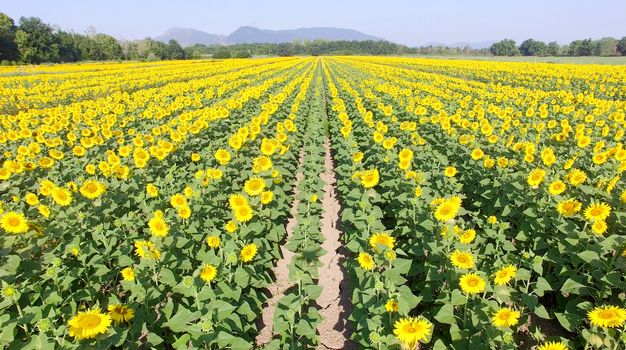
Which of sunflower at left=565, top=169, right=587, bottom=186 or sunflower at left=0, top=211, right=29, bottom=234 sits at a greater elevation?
sunflower at left=565, top=169, right=587, bottom=186

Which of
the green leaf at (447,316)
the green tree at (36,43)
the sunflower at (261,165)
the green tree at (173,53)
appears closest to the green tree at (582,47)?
the green tree at (173,53)

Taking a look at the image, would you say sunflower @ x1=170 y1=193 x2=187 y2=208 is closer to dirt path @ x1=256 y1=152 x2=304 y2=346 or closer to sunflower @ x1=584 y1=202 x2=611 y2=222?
dirt path @ x1=256 y1=152 x2=304 y2=346

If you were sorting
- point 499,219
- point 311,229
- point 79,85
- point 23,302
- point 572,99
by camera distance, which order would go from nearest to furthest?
point 23,302 < point 311,229 < point 499,219 < point 572,99 < point 79,85

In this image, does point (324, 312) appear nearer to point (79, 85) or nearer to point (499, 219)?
point (499, 219)

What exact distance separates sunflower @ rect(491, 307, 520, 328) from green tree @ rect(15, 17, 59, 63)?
83.4 metres

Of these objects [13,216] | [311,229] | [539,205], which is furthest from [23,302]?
[539,205]

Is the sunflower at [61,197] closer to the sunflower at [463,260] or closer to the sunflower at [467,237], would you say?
the sunflower at [463,260]

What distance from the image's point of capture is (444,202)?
14.5 feet

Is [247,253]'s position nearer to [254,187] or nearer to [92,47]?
[254,187]

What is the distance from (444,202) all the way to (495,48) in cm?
13085

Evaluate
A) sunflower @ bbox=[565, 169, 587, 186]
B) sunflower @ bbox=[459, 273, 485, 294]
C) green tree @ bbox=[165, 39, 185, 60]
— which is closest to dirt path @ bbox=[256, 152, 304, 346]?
sunflower @ bbox=[459, 273, 485, 294]

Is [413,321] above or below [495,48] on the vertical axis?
below

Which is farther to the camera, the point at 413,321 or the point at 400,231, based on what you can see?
the point at 400,231

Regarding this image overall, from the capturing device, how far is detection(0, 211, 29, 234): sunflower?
4.20 meters
